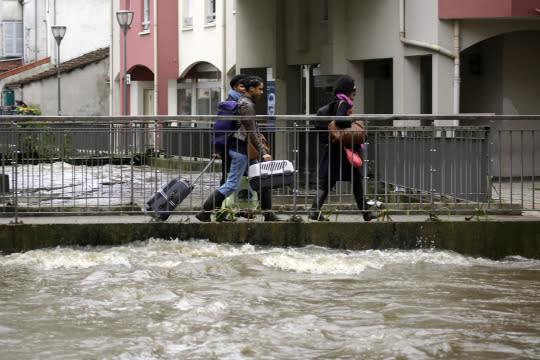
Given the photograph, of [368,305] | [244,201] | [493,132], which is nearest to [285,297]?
[368,305]

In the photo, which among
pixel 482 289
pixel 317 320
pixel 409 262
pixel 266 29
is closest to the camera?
pixel 317 320

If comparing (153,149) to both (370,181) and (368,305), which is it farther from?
(368,305)

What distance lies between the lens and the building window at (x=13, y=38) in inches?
2282

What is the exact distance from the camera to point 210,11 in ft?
110

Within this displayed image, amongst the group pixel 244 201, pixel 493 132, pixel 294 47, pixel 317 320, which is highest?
pixel 294 47

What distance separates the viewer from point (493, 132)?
11234mm

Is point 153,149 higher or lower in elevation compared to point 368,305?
higher

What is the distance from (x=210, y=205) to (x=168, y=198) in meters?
0.48

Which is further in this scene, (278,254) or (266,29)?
(266,29)

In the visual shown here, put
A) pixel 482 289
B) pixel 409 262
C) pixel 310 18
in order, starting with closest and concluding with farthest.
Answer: pixel 482 289
pixel 409 262
pixel 310 18

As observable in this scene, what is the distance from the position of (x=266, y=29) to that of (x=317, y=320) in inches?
747

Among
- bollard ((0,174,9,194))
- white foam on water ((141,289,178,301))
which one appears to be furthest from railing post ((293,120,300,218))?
bollard ((0,174,9,194))

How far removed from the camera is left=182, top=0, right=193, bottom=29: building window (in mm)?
35500

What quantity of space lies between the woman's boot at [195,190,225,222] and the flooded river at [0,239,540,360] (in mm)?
Answer: 510
